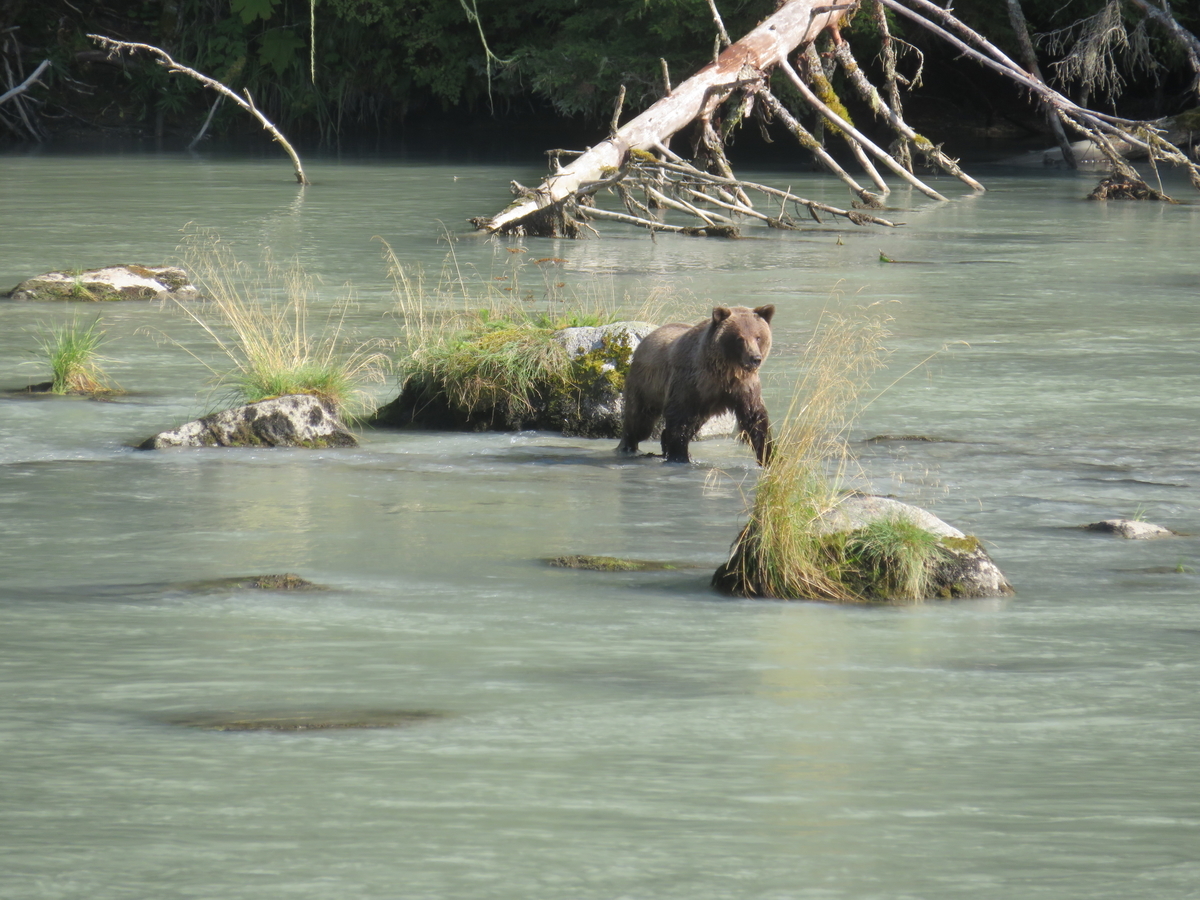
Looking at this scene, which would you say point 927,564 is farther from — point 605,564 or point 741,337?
point 741,337

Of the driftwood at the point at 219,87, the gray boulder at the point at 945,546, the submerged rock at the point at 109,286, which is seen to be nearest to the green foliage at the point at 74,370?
the submerged rock at the point at 109,286

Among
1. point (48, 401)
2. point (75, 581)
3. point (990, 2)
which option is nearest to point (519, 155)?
→ point (990, 2)

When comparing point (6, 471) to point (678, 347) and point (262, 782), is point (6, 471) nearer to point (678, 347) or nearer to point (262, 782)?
point (678, 347)

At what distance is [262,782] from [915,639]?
2430 millimetres

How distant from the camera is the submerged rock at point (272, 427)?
9.44 m

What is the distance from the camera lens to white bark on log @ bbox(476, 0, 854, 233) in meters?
20.2

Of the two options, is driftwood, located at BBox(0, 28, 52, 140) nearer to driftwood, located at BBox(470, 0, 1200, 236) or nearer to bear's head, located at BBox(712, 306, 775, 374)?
driftwood, located at BBox(470, 0, 1200, 236)

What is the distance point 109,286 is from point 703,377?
7.88 meters

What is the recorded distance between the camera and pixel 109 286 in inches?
601

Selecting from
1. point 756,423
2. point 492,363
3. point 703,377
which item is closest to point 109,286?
point 492,363

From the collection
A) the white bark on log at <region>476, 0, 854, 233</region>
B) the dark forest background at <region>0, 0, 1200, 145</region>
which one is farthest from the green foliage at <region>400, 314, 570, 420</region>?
the dark forest background at <region>0, 0, 1200, 145</region>

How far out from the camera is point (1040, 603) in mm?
6453

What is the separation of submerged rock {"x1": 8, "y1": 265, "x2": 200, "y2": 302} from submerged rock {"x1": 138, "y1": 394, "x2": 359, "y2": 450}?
5.69 metres

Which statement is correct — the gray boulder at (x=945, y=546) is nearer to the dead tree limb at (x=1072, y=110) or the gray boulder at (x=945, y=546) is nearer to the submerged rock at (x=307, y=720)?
the submerged rock at (x=307, y=720)
